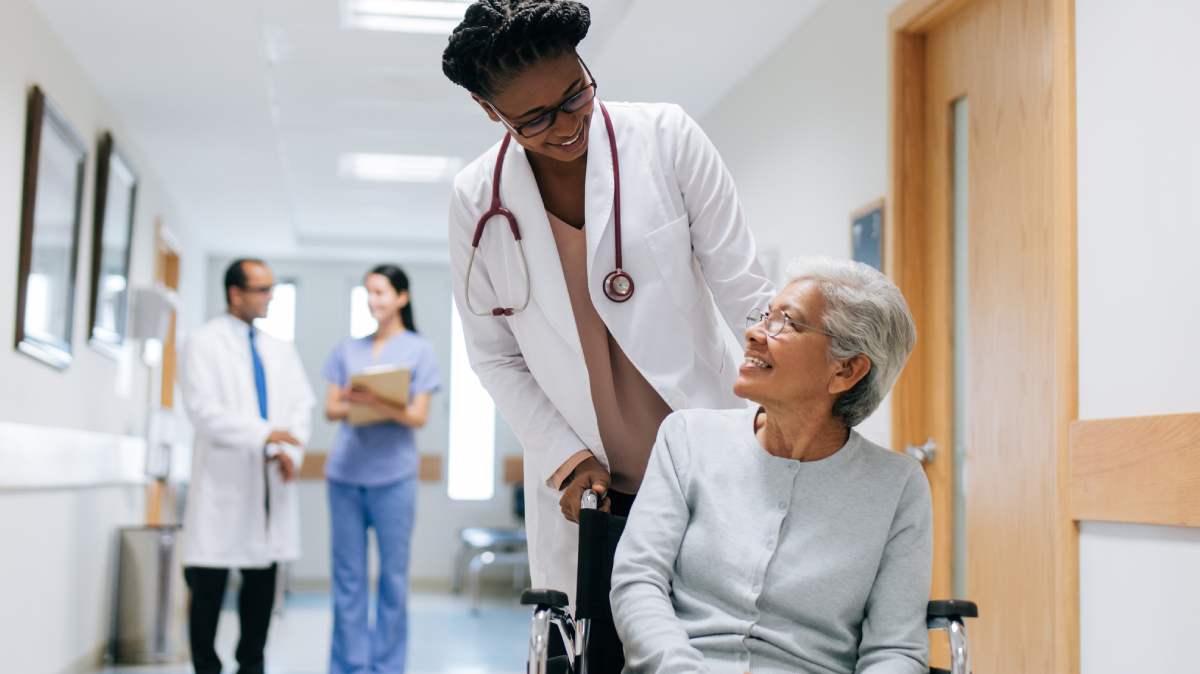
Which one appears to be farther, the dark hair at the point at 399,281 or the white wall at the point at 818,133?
the dark hair at the point at 399,281

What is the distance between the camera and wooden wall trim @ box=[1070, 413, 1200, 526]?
1811 mm

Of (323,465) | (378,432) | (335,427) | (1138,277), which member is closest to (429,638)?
(378,432)

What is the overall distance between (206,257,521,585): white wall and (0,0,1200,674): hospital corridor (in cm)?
167

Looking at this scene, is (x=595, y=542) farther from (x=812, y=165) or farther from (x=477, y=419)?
(x=477, y=419)

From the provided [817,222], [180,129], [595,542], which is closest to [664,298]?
[595,542]

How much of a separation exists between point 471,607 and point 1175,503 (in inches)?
210

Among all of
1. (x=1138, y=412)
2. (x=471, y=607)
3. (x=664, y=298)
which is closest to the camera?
(x=664, y=298)

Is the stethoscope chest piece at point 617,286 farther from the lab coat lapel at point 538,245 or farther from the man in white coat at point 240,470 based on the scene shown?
the man in white coat at point 240,470

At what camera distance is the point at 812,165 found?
371 cm

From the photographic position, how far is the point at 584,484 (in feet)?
5.31

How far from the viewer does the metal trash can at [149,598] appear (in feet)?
14.9

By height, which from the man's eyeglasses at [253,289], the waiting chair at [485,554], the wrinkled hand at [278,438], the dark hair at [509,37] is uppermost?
the dark hair at [509,37]

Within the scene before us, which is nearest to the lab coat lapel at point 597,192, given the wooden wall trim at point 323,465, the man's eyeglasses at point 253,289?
the man's eyeglasses at point 253,289

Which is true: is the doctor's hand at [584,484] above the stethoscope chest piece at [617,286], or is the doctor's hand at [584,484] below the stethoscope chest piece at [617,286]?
below
